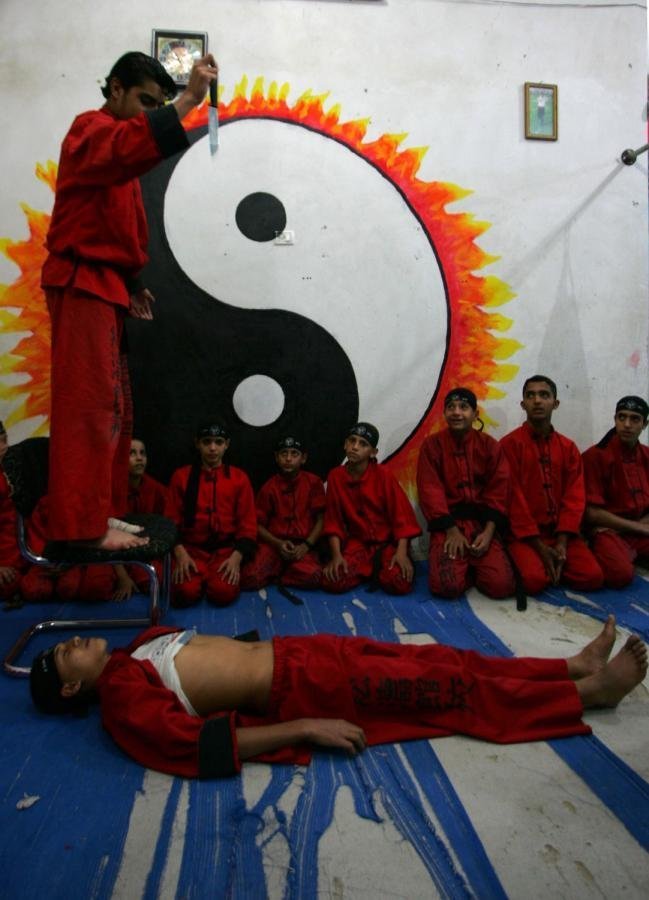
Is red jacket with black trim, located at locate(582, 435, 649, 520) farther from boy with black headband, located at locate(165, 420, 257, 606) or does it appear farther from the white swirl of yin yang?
boy with black headband, located at locate(165, 420, 257, 606)

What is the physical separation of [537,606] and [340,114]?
122 inches

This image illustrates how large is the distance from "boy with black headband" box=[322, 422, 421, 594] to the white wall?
0.47 meters

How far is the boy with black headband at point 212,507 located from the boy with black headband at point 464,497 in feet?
3.30

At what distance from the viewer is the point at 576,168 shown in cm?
379

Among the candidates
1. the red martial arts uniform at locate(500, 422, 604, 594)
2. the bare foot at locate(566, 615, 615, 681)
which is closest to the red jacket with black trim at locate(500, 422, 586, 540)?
the red martial arts uniform at locate(500, 422, 604, 594)

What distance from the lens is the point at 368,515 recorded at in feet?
10.8

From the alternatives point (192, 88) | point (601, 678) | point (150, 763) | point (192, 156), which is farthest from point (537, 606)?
point (192, 156)

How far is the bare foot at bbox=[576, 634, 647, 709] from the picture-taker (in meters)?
1.81

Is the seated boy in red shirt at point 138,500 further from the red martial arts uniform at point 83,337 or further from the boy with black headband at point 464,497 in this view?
the boy with black headband at point 464,497

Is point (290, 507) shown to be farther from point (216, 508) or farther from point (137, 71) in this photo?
point (137, 71)

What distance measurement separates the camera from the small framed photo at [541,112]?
3699mm

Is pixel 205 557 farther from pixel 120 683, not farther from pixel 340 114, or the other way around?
pixel 340 114

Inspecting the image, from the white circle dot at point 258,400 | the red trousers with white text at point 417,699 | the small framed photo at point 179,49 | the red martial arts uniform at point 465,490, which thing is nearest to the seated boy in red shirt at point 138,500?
the white circle dot at point 258,400

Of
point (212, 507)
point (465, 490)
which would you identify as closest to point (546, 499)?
point (465, 490)
